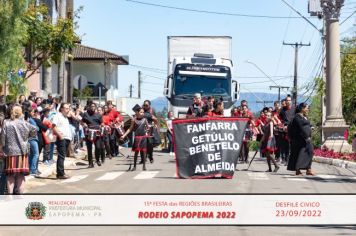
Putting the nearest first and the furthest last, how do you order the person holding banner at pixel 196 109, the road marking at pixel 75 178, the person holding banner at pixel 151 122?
the road marking at pixel 75 178
the person holding banner at pixel 151 122
the person holding banner at pixel 196 109

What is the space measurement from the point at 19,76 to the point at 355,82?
37.1m

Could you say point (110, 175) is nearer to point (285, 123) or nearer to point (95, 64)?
point (285, 123)

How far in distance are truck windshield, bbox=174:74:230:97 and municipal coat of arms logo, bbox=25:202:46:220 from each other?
69.0ft

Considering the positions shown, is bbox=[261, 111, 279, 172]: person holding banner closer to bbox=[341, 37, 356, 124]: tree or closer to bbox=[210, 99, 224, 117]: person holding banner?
bbox=[210, 99, 224, 117]: person holding banner

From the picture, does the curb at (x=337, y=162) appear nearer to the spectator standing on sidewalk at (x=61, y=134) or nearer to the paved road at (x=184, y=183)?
the paved road at (x=184, y=183)

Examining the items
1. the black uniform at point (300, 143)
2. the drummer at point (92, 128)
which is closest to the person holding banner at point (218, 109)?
the black uniform at point (300, 143)

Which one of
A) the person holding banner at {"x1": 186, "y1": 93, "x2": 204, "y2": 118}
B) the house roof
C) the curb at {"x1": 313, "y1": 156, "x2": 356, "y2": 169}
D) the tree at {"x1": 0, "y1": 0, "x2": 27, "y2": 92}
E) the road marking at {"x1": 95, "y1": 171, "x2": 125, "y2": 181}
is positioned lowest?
the curb at {"x1": 313, "y1": 156, "x2": 356, "y2": 169}

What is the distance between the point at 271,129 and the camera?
2127cm

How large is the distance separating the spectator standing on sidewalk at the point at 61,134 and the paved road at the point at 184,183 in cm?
40

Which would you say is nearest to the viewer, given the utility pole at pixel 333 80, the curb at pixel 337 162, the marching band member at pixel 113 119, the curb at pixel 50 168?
the curb at pixel 50 168

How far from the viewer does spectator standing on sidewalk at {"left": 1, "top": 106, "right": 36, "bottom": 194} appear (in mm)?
14234

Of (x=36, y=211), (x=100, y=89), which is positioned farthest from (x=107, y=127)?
(x=100, y=89)

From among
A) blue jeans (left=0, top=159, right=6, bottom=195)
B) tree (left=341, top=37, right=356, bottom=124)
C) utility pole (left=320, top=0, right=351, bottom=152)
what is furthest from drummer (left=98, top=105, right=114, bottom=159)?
tree (left=341, top=37, right=356, bottom=124)

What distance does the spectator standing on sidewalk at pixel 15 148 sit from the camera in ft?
46.7
